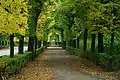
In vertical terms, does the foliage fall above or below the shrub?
above

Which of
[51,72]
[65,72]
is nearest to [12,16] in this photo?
[51,72]

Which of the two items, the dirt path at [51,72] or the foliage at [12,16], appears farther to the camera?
the dirt path at [51,72]

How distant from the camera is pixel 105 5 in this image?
22562 millimetres

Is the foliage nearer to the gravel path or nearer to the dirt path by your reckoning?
the dirt path

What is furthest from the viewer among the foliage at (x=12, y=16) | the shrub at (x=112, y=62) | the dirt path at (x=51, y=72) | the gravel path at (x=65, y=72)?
the shrub at (x=112, y=62)

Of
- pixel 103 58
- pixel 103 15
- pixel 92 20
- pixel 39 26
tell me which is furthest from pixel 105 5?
pixel 39 26

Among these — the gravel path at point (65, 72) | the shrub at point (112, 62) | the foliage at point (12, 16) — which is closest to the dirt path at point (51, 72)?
the gravel path at point (65, 72)

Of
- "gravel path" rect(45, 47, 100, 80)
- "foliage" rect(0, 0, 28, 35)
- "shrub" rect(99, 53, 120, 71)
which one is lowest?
"gravel path" rect(45, 47, 100, 80)

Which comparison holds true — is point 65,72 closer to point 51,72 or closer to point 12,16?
point 51,72

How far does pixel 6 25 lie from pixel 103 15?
8.68 metres

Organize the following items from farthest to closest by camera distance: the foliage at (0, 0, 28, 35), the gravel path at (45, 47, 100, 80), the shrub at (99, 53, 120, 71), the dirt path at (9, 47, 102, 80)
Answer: the shrub at (99, 53, 120, 71), the gravel path at (45, 47, 100, 80), the dirt path at (9, 47, 102, 80), the foliage at (0, 0, 28, 35)

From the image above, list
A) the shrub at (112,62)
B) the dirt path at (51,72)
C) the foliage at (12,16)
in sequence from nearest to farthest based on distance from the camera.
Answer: the foliage at (12,16) < the dirt path at (51,72) < the shrub at (112,62)

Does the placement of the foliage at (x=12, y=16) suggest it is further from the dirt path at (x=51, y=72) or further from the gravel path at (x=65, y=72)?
the gravel path at (x=65, y=72)

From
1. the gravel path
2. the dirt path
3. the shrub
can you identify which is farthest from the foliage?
the shrub
